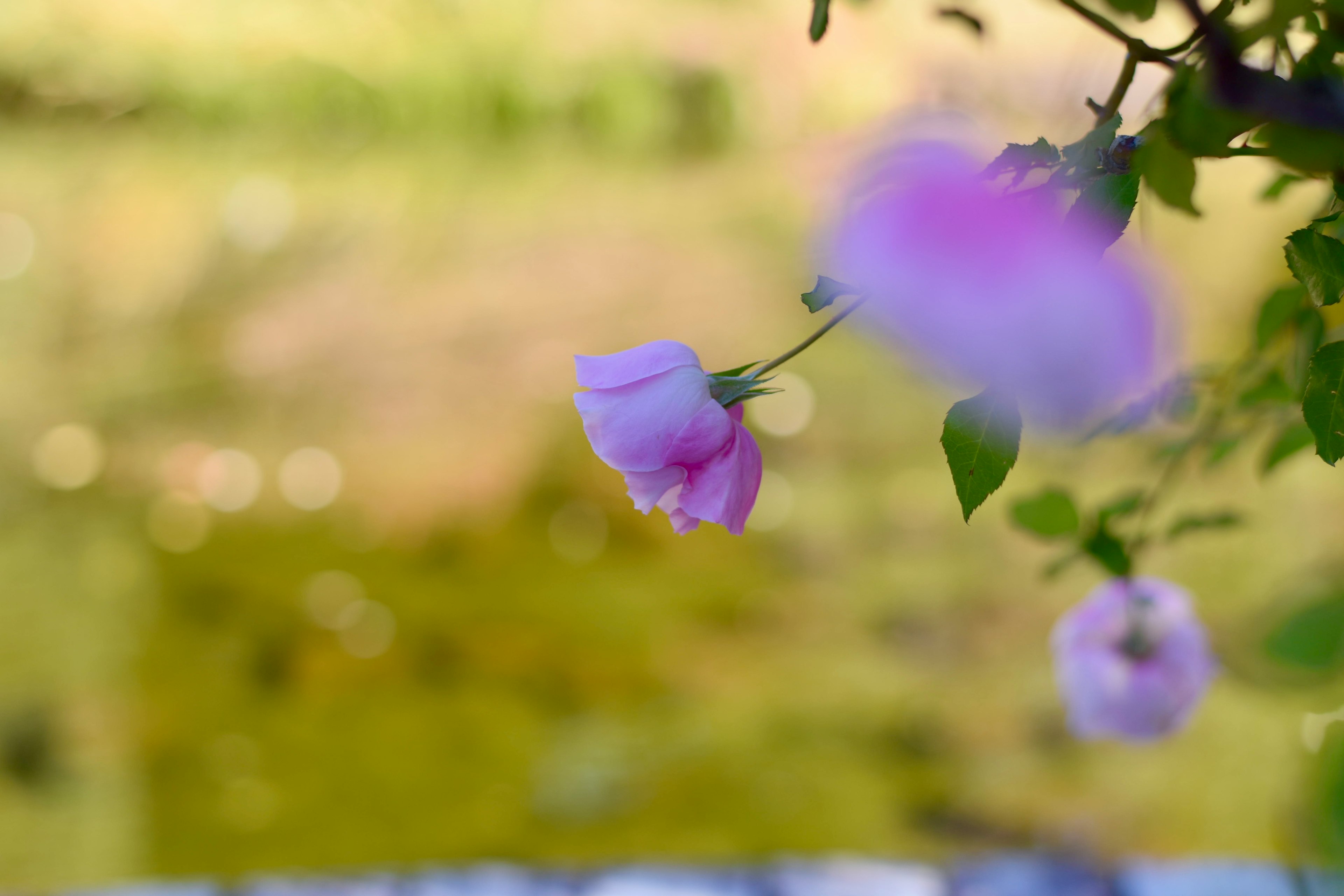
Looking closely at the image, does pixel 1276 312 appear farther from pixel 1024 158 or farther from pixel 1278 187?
Answer: pixel 1024 158

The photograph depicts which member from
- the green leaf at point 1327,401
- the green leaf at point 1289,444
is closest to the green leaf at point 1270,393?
the green leaf at point 1289,444

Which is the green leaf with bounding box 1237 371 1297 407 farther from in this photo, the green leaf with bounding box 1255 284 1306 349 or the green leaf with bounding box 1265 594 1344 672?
the green leaf with bounding box 1265 594 1344 672

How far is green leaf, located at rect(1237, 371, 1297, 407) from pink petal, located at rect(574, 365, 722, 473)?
0.65 ft

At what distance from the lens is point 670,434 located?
18 cm

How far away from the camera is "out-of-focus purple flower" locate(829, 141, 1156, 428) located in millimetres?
123

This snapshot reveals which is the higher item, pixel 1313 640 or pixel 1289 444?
pixel 1289 444

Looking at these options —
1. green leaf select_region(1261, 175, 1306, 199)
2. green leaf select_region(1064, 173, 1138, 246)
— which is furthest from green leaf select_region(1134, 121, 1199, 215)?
green leaf select_region(1261, 175, 1306, 199)

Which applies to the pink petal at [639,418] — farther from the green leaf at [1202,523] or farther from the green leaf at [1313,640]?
the green leaf at [1202,523]

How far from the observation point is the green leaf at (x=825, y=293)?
155 mm

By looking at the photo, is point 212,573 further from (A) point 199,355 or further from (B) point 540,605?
(B) point 540,605

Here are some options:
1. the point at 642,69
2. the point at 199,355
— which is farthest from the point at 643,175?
the point at 199,355

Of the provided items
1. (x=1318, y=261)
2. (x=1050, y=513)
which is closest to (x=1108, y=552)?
(x=1050, y=513)

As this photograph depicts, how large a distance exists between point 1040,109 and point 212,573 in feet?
4.57

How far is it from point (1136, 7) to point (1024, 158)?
27 millimetres
